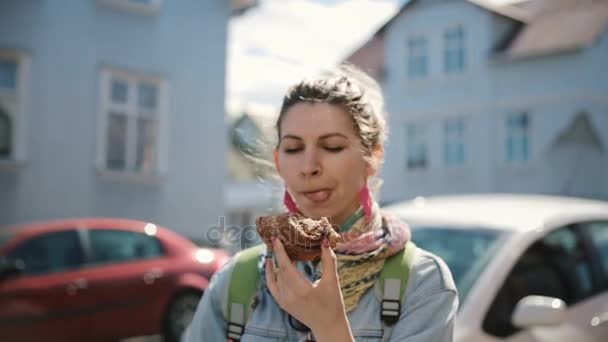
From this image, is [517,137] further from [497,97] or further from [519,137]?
[497,97]

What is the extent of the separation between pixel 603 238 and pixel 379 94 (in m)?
2.69

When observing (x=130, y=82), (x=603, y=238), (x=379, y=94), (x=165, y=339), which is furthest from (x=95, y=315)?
(x=130, y=82)

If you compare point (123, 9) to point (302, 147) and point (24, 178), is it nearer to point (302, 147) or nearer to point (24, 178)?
point (24, 178)

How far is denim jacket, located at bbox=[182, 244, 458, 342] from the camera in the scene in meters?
1.53

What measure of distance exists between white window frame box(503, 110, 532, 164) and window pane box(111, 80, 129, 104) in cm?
1223

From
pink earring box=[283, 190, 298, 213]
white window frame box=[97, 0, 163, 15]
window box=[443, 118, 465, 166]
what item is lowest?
pink earring box=[283, 190, 298, 213]

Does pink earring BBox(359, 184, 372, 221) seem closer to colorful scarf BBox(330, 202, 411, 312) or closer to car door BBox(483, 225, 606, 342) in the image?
colorful scarf BBox(330, 202, 411, 312)

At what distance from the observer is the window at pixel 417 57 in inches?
846

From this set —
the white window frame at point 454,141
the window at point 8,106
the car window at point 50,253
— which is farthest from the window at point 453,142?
the car window at point 50,253

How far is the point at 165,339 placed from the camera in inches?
278

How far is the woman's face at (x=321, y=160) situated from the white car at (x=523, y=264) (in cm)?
146

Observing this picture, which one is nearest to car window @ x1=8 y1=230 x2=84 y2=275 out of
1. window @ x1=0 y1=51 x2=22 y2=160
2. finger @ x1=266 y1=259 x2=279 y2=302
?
window @ x1=0 y1=51 x2=22 y2=160

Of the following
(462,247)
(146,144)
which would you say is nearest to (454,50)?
(146,144)

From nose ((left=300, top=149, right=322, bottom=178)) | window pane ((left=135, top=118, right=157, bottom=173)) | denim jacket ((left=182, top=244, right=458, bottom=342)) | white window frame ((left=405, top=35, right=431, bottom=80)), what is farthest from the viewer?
white window frame ((left=405, top=35, right=431, bottom=80))
